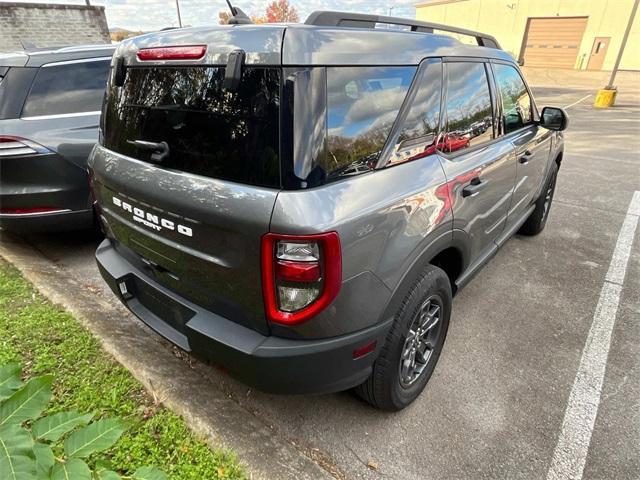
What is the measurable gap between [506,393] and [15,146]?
4.04 m

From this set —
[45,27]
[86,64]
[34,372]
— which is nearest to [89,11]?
[45,27]

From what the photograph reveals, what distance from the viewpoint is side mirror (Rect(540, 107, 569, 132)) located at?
140 inches

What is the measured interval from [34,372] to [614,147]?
11393mm

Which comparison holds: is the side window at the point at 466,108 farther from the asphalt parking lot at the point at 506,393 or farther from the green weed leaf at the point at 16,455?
the green weed leaf at the point at 16,455

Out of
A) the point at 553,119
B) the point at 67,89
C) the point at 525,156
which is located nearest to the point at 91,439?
the point at 525,156

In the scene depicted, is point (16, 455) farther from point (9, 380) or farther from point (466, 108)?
point (466, 108)

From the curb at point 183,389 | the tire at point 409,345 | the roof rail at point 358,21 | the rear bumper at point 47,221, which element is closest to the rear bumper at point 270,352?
the tire at point 409,345

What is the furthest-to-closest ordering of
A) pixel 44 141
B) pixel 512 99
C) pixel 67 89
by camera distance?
pixel 67 89 < pixel 44 141 < pixel 512 99

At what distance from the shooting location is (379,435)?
2.13 m

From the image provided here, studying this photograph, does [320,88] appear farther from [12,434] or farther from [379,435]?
[379,435]

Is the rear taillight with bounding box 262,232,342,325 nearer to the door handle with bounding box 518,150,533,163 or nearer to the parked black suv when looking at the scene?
the door handle with bounding box 518,150,533,163

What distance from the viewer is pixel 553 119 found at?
3580 millimetres

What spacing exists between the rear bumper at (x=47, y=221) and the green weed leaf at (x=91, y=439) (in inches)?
117

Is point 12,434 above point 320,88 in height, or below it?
below
